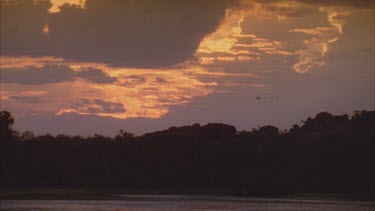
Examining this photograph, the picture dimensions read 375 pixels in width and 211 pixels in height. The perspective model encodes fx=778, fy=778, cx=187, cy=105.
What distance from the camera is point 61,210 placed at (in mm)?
67000

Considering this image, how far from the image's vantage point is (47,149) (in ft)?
382

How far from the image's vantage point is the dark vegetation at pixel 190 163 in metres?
112

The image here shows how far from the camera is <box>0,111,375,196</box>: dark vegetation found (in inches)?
4395

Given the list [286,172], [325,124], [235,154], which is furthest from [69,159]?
[325,124]

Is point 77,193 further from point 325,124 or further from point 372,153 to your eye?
point 325,124

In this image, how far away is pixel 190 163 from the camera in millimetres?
113688

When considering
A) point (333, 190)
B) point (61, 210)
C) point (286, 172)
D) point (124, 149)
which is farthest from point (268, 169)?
point (61, 210)

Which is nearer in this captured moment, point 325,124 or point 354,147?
point 354,147

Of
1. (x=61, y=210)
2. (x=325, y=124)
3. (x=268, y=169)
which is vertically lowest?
(x=61, y=210)

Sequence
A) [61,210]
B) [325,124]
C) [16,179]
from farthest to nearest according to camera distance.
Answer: [325,124]
[16,179]
[61,210]

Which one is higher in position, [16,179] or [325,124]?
[325,124]

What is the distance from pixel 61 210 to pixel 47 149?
5052 cm

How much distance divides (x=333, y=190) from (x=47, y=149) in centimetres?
4255

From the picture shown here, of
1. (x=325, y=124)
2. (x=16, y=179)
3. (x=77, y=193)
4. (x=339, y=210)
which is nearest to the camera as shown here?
(x=339, y=210)
